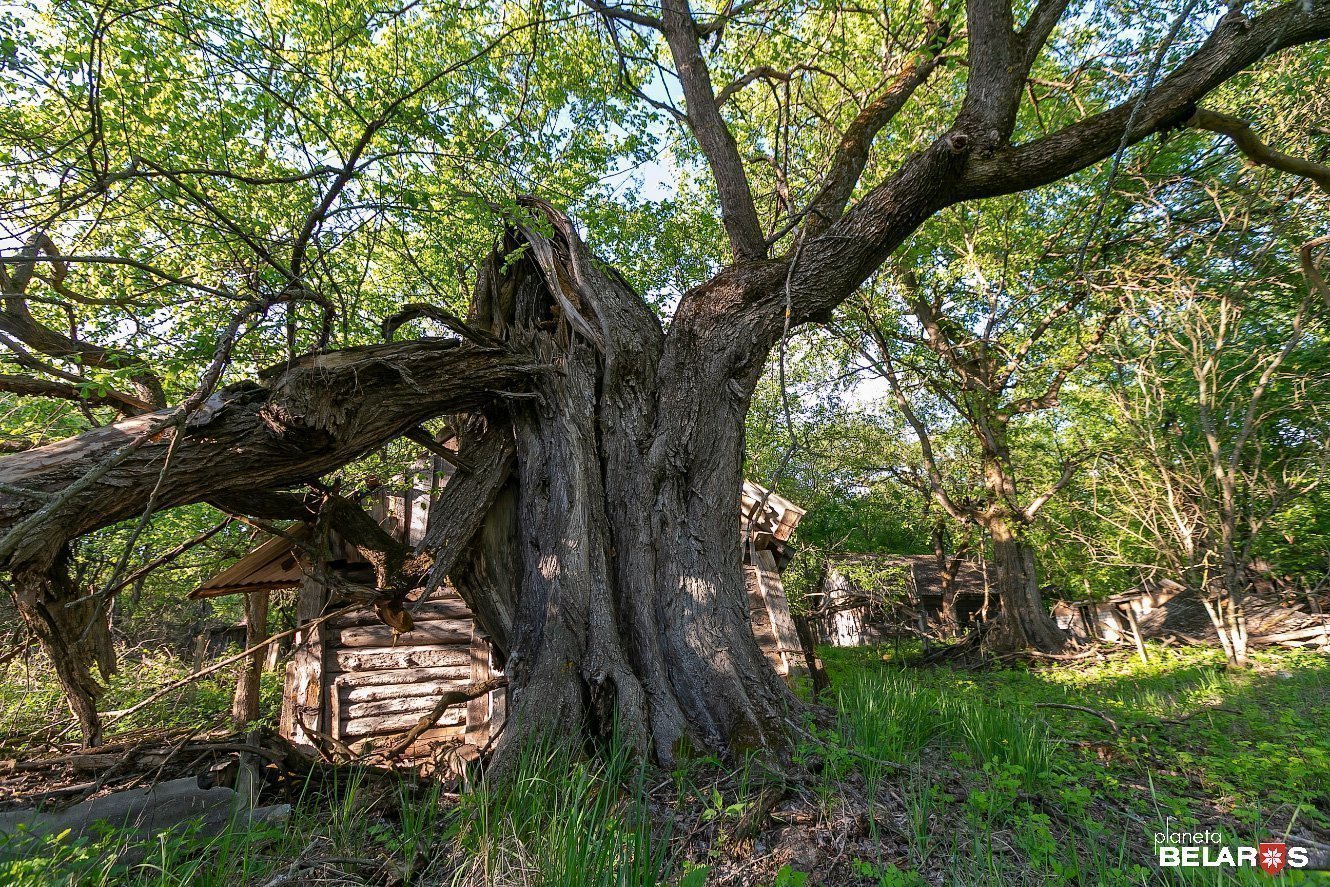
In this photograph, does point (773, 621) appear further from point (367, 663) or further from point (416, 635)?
point (367, 663)

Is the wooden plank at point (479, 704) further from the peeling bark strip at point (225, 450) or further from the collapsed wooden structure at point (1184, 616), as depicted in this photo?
the collapsed wooden structure at point (1184, 616)

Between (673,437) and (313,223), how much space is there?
2.54 m

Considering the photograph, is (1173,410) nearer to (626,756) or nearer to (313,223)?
(626,756)

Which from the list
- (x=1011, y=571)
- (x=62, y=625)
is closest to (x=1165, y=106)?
(x=62, y=625)

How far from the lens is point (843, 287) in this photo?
475 centimetres

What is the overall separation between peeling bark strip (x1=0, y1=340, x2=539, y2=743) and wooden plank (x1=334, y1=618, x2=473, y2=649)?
2371 mm

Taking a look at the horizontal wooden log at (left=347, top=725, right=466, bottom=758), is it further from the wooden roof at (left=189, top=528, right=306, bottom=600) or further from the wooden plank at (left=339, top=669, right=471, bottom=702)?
the wooden roof at (left=189, top=528, right=306, bottom=600)

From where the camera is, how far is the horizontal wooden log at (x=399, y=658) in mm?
6348

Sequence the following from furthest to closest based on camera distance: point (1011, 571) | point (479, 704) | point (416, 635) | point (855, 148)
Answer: point (1011, 571) < point (416, 635) < point (479, 704) < point (855, 148)

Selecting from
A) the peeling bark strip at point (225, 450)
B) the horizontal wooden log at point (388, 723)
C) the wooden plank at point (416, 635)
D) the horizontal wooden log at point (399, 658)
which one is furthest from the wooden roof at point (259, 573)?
the peeling bark strip at point (225, 450)

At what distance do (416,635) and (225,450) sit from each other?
161 inches

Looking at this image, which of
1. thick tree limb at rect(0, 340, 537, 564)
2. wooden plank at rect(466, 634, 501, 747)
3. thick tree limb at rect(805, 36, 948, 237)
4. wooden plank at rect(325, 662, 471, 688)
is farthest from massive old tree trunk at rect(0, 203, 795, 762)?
wooden plank at rect(325, 662, 471, 688)

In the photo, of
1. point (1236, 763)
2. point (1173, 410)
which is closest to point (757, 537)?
point (1236, 763)

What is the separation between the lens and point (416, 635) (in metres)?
6.66
